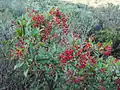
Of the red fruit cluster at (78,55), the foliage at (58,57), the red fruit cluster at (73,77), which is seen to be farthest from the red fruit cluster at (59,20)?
the red fruit cluster at (73,77)

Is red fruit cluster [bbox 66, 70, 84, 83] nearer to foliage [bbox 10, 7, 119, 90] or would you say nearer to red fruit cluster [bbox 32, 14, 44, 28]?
foliage [bbox 10, 7, 119, 90]

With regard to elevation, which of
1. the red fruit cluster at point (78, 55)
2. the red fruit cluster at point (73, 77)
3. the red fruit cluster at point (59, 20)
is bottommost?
the red fruit cluster at point (73, 77)

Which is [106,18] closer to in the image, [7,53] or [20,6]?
[20,6]

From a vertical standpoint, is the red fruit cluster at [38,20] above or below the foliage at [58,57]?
above

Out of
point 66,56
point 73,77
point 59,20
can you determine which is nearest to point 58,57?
point 66,56

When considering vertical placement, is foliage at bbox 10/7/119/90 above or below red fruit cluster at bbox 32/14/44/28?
below

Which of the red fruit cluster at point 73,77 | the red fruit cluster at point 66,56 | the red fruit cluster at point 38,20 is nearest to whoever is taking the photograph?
the red fruit cluster at point 66,56

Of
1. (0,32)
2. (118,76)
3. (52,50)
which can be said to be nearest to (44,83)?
(52,50)

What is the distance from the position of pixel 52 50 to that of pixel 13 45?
727 mm

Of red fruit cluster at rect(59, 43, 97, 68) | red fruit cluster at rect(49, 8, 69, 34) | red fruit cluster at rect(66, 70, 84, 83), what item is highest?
red fruit cluster at rect(49, 8, 69, 34)

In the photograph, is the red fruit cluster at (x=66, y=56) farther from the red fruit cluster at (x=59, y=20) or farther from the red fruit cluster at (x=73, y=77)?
the red fruit cluster at (x=59, y=20)

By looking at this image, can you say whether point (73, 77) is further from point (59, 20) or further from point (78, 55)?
point (59, 20)

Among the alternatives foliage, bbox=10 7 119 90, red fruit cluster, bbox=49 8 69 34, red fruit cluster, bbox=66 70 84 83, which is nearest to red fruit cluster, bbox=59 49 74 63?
foliage, bbox=10 7 119 90

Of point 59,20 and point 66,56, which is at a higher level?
point 59,20
